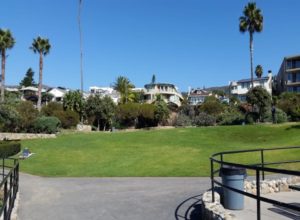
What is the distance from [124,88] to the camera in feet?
344

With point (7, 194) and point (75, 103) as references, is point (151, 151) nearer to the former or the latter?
point (7, 194)

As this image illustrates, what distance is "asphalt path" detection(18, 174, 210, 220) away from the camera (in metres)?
10.5

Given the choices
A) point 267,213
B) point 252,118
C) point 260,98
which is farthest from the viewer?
point 252,118

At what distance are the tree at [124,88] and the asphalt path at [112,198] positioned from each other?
8143 cm

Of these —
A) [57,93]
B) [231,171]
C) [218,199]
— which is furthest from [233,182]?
[57,93]

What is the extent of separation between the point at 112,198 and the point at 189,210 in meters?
3.10

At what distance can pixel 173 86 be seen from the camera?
115 meters

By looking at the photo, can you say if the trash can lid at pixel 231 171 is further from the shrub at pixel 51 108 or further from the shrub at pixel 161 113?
the shrub at pixel 161 113

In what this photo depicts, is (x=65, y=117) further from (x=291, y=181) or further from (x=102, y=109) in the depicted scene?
(x=291, y=181)

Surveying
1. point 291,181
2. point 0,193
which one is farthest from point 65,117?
point 291,181

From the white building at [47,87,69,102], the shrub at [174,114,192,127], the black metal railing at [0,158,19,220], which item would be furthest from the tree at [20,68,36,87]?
the black metal railing at [0,158,19,220]

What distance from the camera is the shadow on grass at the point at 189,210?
991cm

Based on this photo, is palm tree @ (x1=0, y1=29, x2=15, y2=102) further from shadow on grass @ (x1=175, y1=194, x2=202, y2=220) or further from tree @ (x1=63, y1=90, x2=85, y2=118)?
shadow on grass @ (x1=175, y1=194, x2=202, y2=220)

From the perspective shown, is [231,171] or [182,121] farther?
[182,121]
